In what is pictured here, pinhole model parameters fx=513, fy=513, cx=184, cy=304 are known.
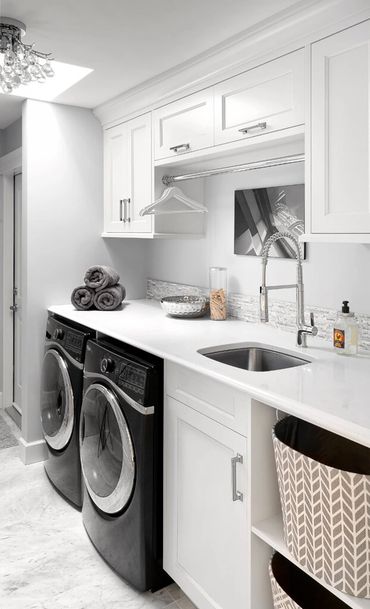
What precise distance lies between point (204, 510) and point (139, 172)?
78.2 inches

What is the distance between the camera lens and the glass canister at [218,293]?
2.79m

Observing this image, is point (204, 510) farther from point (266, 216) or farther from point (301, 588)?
point (266, 216)

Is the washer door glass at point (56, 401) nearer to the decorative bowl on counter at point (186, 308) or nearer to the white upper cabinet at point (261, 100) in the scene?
the decorative bowl on counter at point (186, 308)

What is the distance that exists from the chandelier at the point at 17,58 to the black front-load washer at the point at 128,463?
4.16 ft

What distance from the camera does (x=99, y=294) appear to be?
3105 mm

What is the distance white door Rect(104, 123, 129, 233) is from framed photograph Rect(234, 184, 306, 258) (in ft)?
2.77

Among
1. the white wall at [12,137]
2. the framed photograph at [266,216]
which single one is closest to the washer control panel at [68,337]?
the framed photograph at [266,216]

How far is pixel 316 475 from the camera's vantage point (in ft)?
4.31

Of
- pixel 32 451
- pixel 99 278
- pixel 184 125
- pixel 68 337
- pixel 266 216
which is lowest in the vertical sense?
pixel 32 451

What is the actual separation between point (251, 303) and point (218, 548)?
1.31m

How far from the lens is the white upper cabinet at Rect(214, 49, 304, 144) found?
194cm

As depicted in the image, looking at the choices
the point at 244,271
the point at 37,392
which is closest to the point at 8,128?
the point at 37,392

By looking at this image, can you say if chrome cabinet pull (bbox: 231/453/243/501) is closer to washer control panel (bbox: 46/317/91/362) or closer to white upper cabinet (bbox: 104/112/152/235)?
washer control panel (bbox: 46/317/91/362)

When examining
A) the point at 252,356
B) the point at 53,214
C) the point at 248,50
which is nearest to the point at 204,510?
the point at 252,356
